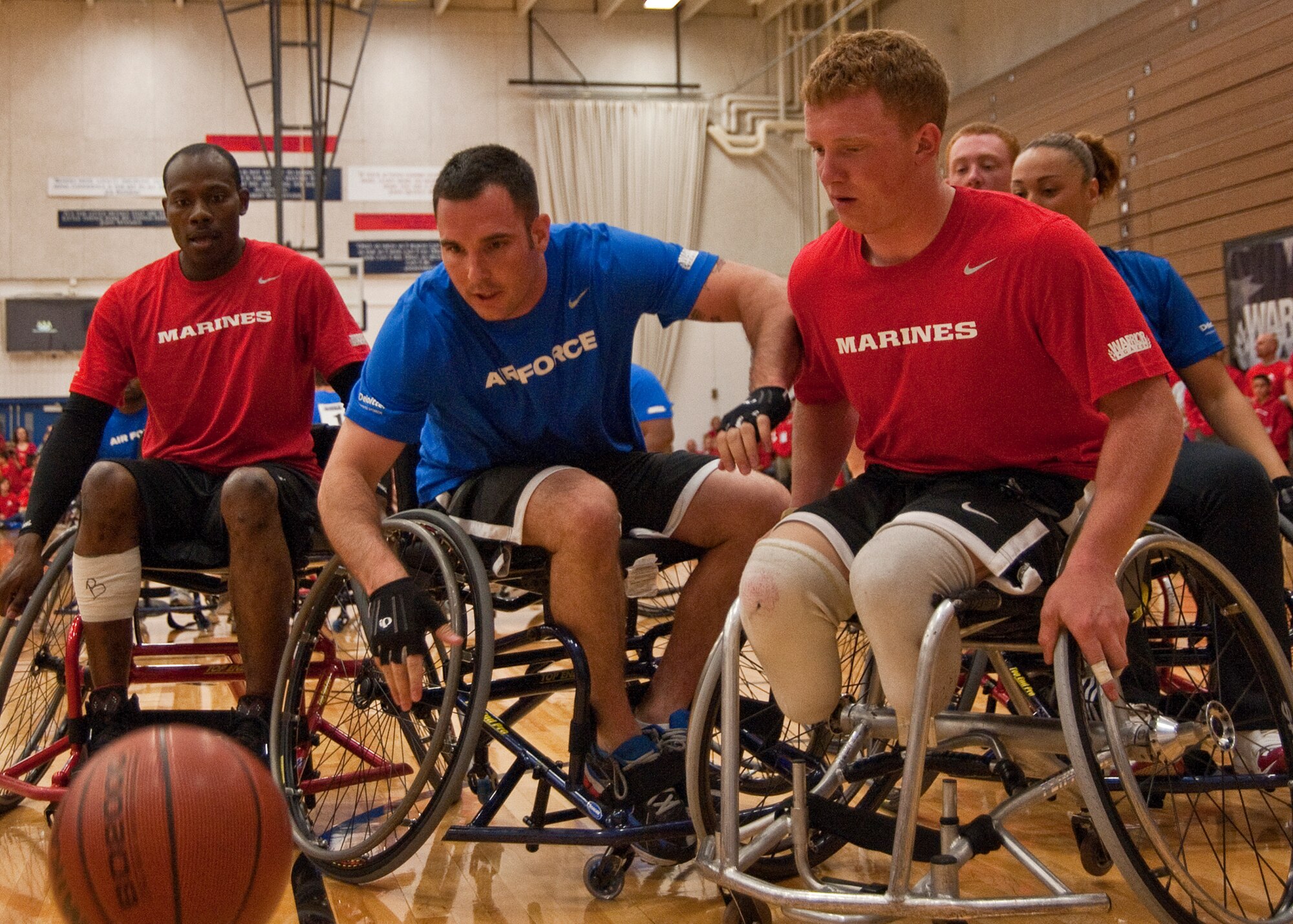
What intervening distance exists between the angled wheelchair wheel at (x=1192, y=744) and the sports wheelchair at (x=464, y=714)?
0.72m

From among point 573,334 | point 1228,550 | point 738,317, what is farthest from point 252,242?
point 1228,550

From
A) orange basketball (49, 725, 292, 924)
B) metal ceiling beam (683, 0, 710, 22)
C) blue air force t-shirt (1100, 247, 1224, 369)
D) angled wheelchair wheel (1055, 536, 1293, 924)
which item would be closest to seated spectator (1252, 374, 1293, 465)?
blue air force t-shirt (1100, 247, 1224, 369)

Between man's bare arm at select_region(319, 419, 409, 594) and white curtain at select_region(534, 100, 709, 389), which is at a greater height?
white curtain at select_region(534, 100, 709, 389)

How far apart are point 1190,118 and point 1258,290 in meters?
1.52

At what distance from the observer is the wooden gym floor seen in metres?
2.09

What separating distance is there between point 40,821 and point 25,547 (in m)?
0.64

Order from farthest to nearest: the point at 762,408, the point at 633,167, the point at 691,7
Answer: the point at 691,7 < the point at 633,167 < the point at 762,408

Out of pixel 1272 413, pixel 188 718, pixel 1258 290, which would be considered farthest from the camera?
pixel 1258 290

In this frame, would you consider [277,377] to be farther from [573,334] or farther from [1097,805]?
[1097,805]

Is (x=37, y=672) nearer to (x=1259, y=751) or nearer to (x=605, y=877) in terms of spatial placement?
(x=605, y=877)

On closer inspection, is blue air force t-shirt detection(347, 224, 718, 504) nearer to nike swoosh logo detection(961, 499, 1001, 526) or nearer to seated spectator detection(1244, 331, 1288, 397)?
nike swoosh logo detection(961, 499, 1001, 526)

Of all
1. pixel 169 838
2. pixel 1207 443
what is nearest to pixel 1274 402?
pixel 1207 443

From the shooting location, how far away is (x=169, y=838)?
58.9 inches

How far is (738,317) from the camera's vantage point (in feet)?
7.64
